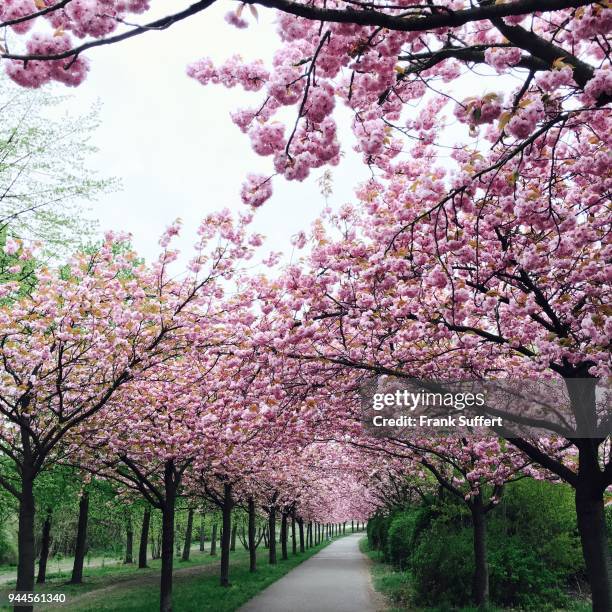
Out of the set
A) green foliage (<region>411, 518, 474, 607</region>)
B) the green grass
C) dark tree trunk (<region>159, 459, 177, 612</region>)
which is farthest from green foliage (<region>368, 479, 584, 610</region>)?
dark tree trunk (<region>159, 459, 177, 612</region>)

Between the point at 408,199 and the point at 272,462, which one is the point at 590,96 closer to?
the point at 408,199

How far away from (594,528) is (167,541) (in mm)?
9689

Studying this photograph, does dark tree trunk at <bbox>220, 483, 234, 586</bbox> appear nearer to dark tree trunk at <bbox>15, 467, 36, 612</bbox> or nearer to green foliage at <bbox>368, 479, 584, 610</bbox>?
green foliage at <bbox>368, 479, 584, 610</bbox>

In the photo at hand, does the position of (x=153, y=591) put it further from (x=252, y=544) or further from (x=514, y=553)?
(x=514, y=553)

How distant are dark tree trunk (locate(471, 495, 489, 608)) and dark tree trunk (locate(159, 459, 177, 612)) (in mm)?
7249

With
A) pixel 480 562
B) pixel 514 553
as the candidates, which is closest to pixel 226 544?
pixel 480 562

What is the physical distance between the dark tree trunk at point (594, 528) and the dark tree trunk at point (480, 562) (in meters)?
5.22

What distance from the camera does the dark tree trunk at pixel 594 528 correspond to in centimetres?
742

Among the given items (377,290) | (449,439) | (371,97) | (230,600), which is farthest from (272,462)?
(371,97)

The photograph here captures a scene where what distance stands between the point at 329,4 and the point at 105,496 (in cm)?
2156

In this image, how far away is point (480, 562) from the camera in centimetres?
1254

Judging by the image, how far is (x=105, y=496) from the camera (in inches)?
832

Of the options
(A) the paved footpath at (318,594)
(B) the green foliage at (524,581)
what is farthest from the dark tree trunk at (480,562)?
Result: (A) the paved footpath at (318,594)

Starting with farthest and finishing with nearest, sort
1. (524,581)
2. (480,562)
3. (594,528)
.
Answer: (524,581)
(480,562)
(594,528)
